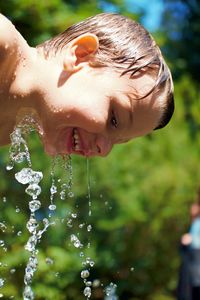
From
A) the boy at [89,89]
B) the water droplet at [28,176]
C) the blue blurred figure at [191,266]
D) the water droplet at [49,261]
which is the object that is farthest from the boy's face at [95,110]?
the blue blurred figure at [191,266]

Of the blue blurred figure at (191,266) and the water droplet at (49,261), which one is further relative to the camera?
the blue blurred figure at (191,266)

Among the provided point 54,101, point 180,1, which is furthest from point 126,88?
point 180,1

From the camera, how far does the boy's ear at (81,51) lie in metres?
2.17

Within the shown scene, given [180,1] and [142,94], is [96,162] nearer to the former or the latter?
[180,1]

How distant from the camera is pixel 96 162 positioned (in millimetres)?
6230

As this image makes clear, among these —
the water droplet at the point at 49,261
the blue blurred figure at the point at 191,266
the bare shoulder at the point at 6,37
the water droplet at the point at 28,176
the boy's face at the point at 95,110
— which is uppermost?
the bare shoulder at the point at 6,37

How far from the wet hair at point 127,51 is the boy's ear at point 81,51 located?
0.07ft

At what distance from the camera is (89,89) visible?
7.03 ft

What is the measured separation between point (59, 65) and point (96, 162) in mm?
4059

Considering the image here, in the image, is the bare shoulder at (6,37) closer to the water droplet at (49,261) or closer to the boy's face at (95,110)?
the boy's face at (95,110)

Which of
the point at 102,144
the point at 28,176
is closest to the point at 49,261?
the point at 28,176

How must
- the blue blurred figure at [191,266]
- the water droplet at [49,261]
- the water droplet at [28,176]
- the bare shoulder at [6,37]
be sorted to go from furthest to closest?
the blue blurred figure at [191,266] → the water droplet at [49,261] → the water droplet at [28,176] → the bare shoulder at [6,37]

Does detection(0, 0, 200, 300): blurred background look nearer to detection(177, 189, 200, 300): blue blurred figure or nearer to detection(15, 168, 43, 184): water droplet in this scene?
detection(177, 189, 200, 300): blue blurred figure

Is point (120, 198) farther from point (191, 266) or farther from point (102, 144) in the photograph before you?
point (102, 144)
